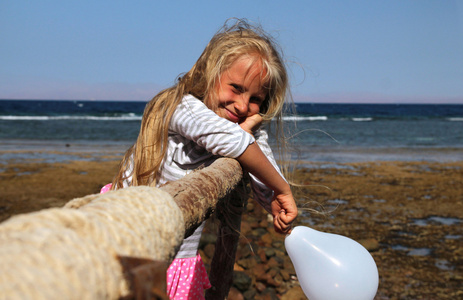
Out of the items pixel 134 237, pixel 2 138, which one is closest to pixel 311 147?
pixel 2 138

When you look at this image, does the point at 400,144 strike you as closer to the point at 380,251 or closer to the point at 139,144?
the point at 380,251

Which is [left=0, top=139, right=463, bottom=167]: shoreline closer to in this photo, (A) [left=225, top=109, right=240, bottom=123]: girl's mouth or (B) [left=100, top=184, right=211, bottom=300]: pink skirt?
(A) [left=225, top=109, right=240, bottom=123]: girl's mouth

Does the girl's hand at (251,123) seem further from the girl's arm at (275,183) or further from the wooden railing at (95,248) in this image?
the wooden railing at (95,248)

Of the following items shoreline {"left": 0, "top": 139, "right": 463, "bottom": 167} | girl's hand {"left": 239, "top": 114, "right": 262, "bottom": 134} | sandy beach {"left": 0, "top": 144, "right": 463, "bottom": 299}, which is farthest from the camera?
shoreline {"left": 0, "top": 139, "right": 463, "bottom": 167}

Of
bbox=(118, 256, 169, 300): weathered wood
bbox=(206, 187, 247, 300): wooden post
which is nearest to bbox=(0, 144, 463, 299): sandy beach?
bbox=(206, 187, 247, 300): wooden post

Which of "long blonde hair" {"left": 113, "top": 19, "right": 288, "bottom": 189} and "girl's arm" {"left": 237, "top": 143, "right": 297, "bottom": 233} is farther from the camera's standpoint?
"long blonde hair" {"left": 113, "top": 19, "right": 288, "bottom": 189}

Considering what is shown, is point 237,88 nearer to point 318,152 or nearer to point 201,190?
point 201,190

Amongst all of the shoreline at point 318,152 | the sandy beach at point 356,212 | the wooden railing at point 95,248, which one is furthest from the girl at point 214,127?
the shoreline at point 318,152

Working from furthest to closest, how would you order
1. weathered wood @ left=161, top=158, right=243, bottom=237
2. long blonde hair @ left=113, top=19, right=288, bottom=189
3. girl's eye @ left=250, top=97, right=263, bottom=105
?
girl's eye @ left=250, top=97, right=263, bottom=105, long blonde hair @ left=113, top=19, right=288, bottom=189, weathered wood @ left=161, top=158, right=243, bottom=237

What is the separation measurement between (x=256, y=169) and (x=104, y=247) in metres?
1.26

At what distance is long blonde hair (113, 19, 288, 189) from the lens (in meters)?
1.87

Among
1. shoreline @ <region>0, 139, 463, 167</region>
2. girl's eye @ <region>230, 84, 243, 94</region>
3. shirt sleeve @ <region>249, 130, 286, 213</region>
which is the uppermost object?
girl's eye @ <region>230, 84, 243, 94</region>

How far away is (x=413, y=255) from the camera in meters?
5.05

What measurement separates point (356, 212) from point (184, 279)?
5282 mm
